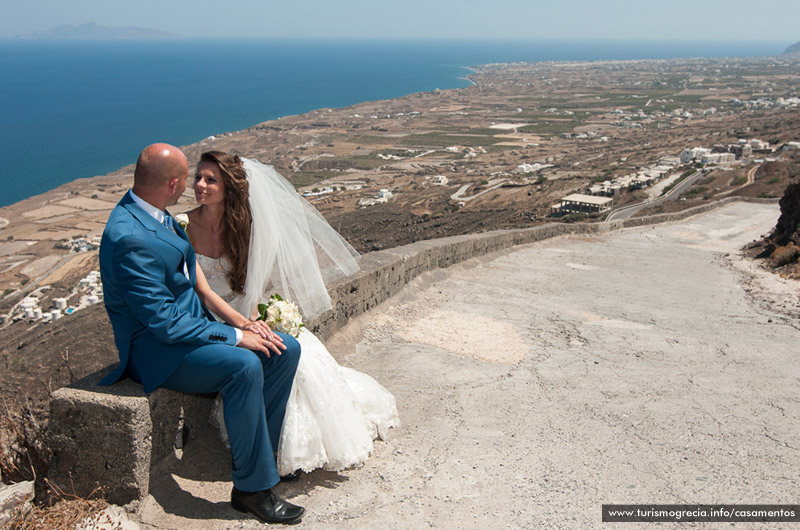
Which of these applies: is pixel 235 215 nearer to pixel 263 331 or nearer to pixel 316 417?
pixel 263 331

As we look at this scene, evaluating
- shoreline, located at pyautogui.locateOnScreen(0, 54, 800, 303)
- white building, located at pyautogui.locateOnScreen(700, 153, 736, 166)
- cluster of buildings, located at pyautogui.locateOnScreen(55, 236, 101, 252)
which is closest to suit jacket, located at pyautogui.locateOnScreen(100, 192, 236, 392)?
shoreline, located at pyautogui.locateOnScreen(0, 54, 800, 303)

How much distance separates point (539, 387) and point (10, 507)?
3.58 metres

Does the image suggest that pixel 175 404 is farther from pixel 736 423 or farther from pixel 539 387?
pixel 736 423

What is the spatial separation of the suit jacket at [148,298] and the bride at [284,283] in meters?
0.36

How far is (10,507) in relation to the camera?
9.93ft

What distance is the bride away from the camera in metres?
3.37

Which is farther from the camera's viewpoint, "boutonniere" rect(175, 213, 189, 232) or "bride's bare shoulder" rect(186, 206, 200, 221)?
"bride's bare shoulder" rect(186, 206, 200, 221)

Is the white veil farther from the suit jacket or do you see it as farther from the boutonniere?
the suit jacket

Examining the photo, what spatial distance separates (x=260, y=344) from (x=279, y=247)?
865mm

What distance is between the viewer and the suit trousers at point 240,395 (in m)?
2.96

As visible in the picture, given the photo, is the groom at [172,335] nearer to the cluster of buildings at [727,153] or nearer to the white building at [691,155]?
the cluster of buildings at [727,153]

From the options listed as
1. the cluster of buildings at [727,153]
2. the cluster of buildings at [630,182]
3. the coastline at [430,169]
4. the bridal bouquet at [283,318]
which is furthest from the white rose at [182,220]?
the cluster of buildings at [727,153]

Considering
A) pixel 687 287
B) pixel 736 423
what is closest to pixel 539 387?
pixel 736 423

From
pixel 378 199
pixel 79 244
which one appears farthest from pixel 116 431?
pixel 378 199
